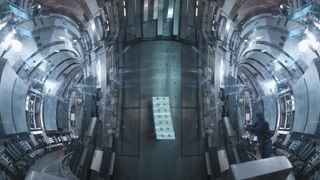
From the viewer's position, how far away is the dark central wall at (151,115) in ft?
20.4

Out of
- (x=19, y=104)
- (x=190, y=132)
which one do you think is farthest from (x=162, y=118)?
(x=19, y=104)

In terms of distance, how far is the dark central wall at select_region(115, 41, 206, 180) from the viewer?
6.22 m

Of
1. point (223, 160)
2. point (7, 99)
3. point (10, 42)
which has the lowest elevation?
point (223, 160)

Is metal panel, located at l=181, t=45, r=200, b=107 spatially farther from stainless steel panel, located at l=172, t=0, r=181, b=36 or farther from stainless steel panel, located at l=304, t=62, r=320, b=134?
stainless steel panel, located at l=304, t=62, r=320, b=134

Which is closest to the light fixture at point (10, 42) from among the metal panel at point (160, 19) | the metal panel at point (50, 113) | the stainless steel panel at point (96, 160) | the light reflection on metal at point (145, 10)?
the light reflection on metal at point (145, 10)

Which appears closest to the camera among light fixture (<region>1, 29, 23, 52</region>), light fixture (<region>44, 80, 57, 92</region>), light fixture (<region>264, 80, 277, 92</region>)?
light fixture (<region>1, 29, 23, 52</region>)

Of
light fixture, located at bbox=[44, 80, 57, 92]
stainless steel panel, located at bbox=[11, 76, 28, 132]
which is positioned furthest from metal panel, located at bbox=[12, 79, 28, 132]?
light fixture, located at bbox=[44, 80, 57, 92]

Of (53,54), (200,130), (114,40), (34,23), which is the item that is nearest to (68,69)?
(53,54)

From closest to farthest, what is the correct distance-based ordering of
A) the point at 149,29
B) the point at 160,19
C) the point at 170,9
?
1. the point at 170,9
2. the point at 160,19
3. the point at 149,29

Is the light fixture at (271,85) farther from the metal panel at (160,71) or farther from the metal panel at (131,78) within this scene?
the metal panel at (131,78)

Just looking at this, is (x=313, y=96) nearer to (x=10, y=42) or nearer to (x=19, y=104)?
(x=10, y=42)

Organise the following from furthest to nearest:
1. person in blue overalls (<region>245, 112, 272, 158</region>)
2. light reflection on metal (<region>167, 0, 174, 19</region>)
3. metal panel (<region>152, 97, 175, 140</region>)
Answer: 1. person in blue overalls (<region>245, 112, 272, 158</region>)
2. light reflection on metal (<region>167, 0, 174, 19</region>)
3. metal panel (<region>152, 97, 175, 140</region>)

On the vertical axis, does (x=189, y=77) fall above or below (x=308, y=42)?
below

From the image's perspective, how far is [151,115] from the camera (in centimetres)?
634
